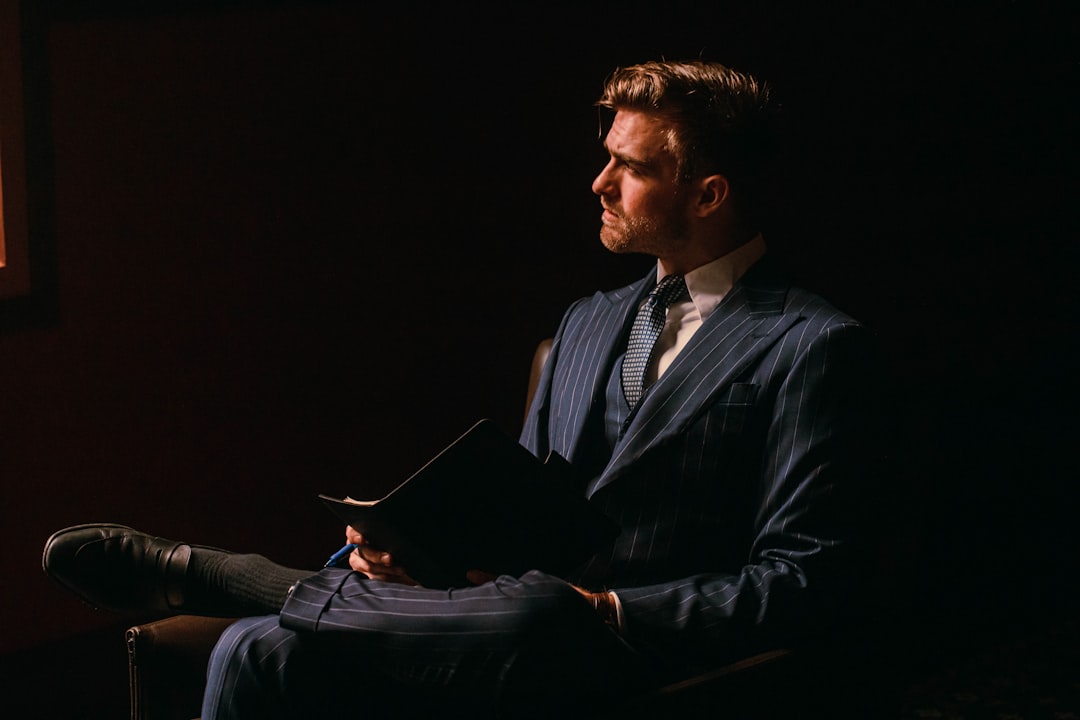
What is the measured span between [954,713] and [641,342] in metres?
1.51

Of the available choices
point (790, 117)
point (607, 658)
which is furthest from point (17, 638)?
point (790, 117)

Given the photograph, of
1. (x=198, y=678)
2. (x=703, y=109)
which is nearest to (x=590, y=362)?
(x=703, y=109)

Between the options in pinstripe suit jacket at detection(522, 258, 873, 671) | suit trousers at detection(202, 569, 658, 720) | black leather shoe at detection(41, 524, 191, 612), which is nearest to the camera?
suit trousers at detection(202, 569, 658, 720)

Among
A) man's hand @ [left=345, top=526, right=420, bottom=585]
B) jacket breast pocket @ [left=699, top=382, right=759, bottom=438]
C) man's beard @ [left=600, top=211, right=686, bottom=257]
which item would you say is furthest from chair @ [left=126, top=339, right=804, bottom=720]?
man's beard @ [left=600, top=211, right=686, bottom=257]

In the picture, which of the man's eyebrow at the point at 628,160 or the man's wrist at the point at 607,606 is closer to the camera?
the man's wrist at the point at 607,606

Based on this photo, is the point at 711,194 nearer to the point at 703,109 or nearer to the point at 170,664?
the point at 703,109

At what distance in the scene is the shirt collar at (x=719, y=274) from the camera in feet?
7.09

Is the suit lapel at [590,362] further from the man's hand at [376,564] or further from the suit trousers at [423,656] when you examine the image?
the suit trousers at [423,656]

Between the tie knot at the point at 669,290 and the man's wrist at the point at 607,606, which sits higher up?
the tie knot at the point at 669,290

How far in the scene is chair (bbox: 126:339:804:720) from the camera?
164 cm

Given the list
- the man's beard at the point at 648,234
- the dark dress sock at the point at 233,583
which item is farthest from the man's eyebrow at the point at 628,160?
the dark dress sock at the point at 233,583

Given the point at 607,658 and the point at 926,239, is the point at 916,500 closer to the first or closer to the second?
the point at 926,239

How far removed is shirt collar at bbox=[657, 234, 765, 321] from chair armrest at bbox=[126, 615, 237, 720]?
1.06 metres

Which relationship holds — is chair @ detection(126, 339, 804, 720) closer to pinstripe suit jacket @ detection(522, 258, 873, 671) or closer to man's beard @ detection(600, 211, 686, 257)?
pinstripe suit jacket @ detection(522, 258, 873, 671)
